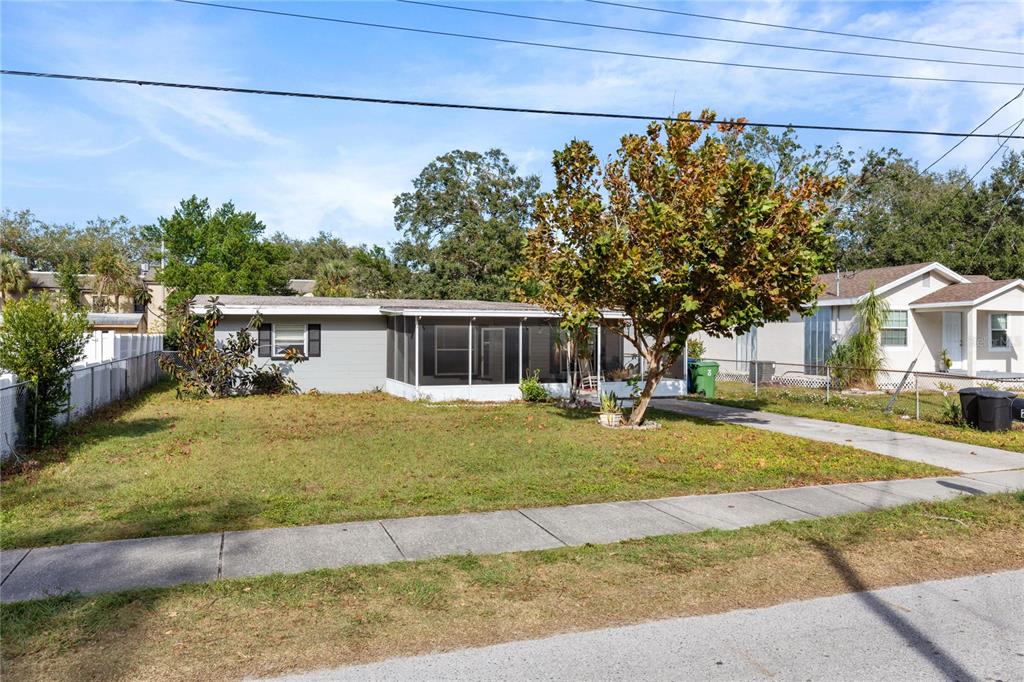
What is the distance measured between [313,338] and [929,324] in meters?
20.3

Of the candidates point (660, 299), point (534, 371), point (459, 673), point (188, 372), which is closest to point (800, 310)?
point (660, 299)

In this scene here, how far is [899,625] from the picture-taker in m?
4.98

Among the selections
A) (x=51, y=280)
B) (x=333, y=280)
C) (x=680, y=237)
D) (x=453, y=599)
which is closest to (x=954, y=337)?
(x=680, y=237)

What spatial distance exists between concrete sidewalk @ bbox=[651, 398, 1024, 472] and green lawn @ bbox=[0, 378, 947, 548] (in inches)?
32.0

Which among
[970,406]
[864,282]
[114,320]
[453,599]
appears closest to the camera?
[453,599]

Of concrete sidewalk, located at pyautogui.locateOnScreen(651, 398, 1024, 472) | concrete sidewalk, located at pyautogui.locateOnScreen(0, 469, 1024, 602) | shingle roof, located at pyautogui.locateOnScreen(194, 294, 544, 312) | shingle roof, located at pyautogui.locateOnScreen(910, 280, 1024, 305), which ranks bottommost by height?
concrete sidewalk, located at pyautogui.locateOnScreen(0, 469, 1024, 602)

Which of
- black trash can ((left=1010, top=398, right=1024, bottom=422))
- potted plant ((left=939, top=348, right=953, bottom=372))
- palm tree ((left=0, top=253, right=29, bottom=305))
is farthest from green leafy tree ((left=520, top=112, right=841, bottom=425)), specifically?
palm tree ((left=0, top=253, right=29, bottom=305))

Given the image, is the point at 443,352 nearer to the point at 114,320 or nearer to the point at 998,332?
the point at 998,332

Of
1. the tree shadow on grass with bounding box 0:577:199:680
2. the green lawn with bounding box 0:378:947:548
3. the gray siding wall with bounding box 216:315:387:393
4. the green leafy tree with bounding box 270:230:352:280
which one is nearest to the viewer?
the tree shadow on grass with bounding box 0:577:199:680

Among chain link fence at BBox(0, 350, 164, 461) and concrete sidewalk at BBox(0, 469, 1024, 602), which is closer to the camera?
concrete sidewalk at BBox(0, 469, 1024, 602)

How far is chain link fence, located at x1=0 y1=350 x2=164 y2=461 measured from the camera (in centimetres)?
969

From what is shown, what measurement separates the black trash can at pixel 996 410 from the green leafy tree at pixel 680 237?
4.52 metres

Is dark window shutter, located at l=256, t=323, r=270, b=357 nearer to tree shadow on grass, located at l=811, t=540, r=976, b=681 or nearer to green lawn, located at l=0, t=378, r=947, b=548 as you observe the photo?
green lawn, located at l=0, t=378, r=947, b=548

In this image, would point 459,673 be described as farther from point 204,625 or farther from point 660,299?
point 660,299
